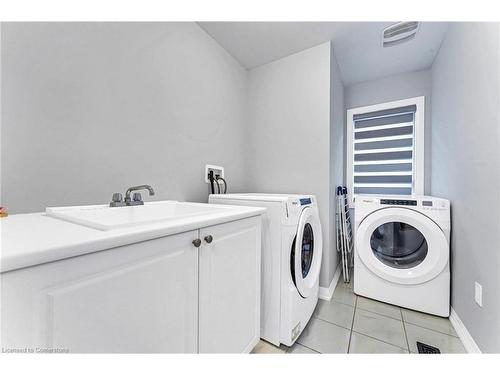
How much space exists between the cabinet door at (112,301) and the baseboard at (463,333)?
5.54ft

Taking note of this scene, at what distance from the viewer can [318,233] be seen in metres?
1.71

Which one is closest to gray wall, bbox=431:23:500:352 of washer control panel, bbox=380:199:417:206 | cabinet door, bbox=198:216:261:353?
washer control panel, bbox=380:199:417:206

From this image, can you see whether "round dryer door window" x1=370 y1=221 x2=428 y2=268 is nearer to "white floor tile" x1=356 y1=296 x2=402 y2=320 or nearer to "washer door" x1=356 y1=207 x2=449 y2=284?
"washer door" x1=356 y1=207 x2=449 y2=284

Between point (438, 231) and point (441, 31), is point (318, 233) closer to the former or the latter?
point (438, 231)

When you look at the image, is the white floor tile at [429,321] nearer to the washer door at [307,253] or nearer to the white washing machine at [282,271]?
the washer door at [307,253]

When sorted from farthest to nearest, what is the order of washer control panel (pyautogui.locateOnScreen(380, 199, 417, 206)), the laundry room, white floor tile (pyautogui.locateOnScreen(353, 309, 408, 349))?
washer control panel (pyautogui.locateOnScreen(380, 199, 417, 206)) → white floor tile (pyautogui.locateOnScreen(353, 309, 408, 349)) → the laundry room

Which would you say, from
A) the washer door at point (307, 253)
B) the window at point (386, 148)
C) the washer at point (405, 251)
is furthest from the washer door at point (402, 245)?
the window at point (386, 148)

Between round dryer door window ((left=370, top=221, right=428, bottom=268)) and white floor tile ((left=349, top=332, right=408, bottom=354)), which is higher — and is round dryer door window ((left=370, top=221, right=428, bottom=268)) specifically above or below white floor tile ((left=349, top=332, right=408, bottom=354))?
above

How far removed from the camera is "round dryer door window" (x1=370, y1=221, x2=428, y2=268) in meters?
1.76

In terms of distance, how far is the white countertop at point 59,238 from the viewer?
419mm

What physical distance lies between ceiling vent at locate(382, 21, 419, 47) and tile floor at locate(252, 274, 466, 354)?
244 cm

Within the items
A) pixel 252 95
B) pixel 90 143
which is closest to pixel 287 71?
pixel 252 95

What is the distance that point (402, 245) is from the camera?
1.84m
